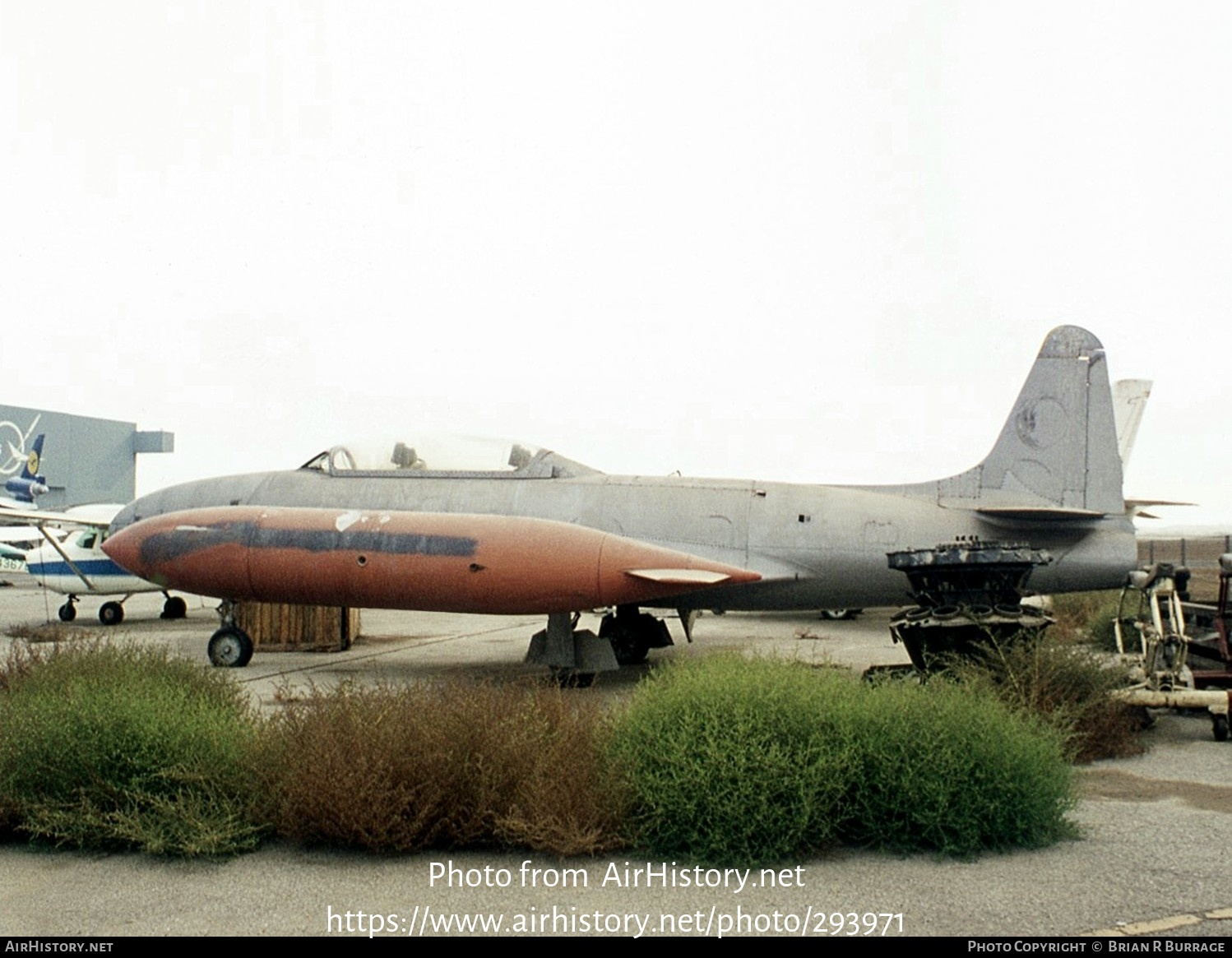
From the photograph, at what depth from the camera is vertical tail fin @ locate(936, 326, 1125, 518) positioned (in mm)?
13367

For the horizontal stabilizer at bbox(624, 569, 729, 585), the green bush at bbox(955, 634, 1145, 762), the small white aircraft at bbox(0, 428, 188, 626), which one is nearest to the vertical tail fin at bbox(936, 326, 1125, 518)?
the horizontal stabilizer at bbox(624, 569, 729, 585)

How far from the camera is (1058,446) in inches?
535

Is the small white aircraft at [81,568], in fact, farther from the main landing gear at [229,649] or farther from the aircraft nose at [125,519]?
the main landing gear at [229,649]

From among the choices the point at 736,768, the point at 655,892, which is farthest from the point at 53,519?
the point at 655,892

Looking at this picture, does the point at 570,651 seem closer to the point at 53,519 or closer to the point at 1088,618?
the point at 1088,618

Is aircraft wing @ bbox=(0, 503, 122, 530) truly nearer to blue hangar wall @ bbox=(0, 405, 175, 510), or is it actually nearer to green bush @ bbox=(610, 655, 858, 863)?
green bush @ bbox=(610, 655, 858, 863)

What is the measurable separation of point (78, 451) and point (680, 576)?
2958 inches

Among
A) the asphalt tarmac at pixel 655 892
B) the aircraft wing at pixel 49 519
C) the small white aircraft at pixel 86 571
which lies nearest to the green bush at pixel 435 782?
the asphalt tarmac at pixel 655 892

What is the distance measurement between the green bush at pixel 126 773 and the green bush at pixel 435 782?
11.9 inches

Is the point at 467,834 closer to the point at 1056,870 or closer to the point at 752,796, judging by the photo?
the point at 752,796

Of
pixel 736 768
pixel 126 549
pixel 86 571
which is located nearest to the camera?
pixel 736 768

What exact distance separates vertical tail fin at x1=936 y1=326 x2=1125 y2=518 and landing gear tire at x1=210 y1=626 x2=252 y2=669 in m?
9.48

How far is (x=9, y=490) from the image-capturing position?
2051 inches

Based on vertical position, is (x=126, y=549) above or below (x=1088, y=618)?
above
